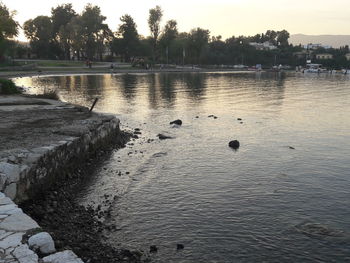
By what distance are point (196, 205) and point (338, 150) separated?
14.2 m

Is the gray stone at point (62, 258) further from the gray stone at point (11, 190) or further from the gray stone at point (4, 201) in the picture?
the gray stone at point (11, 190)

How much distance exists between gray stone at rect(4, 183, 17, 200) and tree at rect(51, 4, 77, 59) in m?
135

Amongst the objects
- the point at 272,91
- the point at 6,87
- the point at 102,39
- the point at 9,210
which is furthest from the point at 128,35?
the point at 9,210

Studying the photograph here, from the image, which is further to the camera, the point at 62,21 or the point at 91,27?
the point at 62,21

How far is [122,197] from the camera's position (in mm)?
16156

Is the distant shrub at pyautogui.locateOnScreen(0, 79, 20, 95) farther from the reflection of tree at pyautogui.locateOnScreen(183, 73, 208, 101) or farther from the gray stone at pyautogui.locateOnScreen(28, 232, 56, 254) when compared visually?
the gray stone at pyautogui.locateOnScreen(28, 232, 56, 254)

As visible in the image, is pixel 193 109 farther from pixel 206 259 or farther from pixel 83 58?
pixel 83 58

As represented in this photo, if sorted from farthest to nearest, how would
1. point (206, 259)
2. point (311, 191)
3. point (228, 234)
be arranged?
point (311, 191) → point (228, 234) → point (206, 259)

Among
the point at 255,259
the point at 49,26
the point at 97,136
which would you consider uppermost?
the point at 49,26

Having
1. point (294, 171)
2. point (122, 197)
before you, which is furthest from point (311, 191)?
point (122, 197)

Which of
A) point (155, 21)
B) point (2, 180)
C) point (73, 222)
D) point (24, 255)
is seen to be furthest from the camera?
point (155, 21)

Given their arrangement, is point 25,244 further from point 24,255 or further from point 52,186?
point 52,186

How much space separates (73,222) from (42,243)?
4.71 metres

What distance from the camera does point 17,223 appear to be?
935 centimetres
